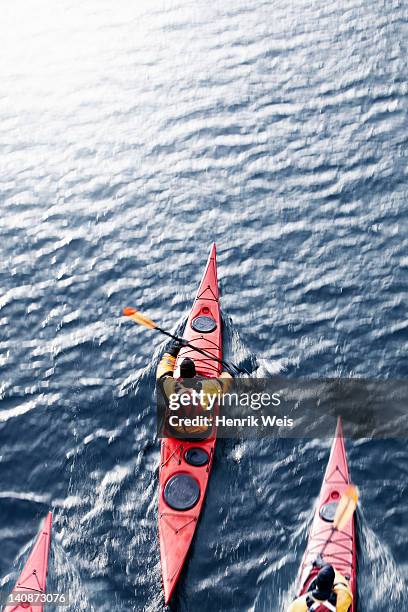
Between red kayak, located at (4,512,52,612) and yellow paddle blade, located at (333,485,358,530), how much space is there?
16.3 ft

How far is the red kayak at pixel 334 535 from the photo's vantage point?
1135cm

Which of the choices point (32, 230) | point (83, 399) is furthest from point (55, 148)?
point (83, 399)

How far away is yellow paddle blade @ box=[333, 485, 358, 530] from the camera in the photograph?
11.1 m

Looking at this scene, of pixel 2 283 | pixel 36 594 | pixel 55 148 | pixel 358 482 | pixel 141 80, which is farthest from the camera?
pixel 141 80

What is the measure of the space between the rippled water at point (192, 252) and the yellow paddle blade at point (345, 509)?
3.70ft

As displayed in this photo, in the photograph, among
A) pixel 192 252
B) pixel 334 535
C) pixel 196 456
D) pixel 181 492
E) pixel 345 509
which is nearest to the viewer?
pixel 345 509

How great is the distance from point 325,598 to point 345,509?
1486 mm

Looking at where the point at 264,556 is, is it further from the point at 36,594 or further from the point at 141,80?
the point at 141,80

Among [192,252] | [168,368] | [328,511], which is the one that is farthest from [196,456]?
[192,252]

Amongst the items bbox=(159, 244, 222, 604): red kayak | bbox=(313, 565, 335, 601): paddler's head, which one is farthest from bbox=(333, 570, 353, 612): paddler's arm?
bbox=(159, 244, 222, 604): red kayak

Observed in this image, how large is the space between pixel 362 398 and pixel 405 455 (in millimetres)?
1543

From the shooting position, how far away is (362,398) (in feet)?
46.9

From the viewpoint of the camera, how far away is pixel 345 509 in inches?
440

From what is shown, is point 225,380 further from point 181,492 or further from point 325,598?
point 325,598
